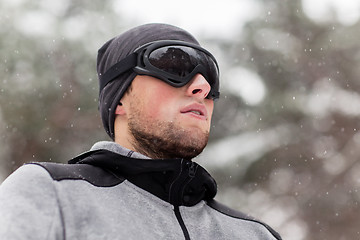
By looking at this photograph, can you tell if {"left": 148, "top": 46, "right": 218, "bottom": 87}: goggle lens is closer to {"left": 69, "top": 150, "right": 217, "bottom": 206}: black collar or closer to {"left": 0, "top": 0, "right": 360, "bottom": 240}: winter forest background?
{"left": 69, "top": 150, "right": 217, "bottom": 206}: black collar

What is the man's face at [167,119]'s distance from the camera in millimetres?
2174

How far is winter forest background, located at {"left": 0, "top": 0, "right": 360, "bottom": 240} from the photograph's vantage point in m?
11.2

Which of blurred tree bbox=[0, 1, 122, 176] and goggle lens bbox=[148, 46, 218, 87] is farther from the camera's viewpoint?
blurred tree bbox=[0, 1, 122, 176]

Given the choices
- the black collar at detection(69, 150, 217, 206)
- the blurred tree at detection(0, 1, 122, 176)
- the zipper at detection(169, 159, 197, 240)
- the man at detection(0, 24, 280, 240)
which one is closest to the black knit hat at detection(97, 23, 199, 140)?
the man at detection(0, 24, 280, 240)

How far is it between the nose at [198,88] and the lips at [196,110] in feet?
0.19

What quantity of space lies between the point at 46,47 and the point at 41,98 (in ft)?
4.02

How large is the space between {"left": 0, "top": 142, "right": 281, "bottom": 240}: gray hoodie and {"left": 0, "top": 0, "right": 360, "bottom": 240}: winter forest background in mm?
9105

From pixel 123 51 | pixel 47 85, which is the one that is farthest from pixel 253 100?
pixel 123 51

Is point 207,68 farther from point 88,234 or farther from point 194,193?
point 88,234

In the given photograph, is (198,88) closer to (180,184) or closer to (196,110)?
(196,110)

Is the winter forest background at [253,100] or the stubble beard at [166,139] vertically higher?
the stubble beard at [166,139]

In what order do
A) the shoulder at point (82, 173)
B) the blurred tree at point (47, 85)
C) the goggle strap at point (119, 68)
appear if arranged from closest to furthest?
the shoulder at point (82, 173)
the goggle strap at point (119, 68)
the blurred tree at point (47, 85)

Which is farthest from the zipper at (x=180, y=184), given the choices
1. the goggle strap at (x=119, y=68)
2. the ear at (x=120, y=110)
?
the goggle strap at (x=119, y=68)

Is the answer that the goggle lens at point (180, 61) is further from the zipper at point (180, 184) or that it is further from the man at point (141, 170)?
the zipper at point (180, 184)
